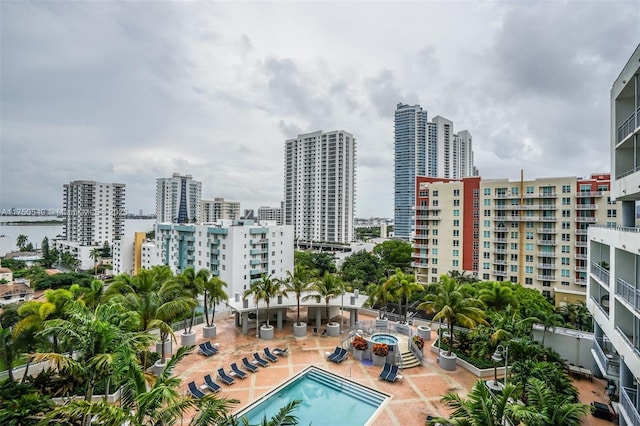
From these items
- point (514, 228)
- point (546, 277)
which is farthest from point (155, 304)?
point (546, 277)

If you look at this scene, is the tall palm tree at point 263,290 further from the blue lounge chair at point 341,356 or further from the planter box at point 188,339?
the blue lounge chair at point 341,356

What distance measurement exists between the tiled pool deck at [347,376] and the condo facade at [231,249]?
718 inches

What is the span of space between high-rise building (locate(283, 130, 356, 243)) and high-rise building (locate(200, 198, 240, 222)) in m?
34.7

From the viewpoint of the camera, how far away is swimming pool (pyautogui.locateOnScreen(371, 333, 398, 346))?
1924 centimetres

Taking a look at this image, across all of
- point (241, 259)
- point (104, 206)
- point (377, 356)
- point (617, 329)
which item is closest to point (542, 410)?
point (617, 329)

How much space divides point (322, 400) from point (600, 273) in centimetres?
1423

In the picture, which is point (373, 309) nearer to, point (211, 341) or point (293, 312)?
point (293, 312)

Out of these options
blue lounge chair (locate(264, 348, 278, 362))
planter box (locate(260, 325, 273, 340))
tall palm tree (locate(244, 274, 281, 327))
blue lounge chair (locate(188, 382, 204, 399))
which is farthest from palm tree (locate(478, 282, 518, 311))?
blue lounge chair (locate(188, 382, 204, 399))

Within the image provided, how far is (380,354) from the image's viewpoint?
1766 centimetres

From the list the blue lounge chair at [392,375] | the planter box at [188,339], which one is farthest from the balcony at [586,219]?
the planter box at [188,339]

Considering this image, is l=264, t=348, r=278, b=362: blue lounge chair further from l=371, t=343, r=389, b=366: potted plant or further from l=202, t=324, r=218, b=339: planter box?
l=371, t=343, r=389, b=366: potted plant

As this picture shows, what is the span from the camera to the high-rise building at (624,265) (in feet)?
34.6

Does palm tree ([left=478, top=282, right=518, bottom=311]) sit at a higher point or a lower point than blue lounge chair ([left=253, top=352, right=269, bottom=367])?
higher

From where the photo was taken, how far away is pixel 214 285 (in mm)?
20812
